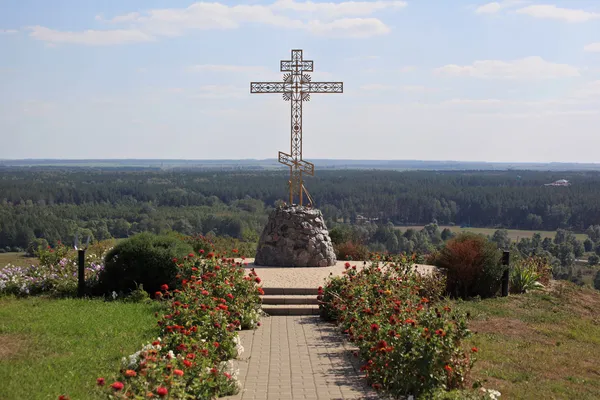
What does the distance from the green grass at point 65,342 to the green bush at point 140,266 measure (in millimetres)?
747

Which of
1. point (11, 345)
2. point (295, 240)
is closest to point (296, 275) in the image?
point (295, 240)

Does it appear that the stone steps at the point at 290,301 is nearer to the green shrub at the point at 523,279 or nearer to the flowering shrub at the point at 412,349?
the flowering shrub at the point at 412,349

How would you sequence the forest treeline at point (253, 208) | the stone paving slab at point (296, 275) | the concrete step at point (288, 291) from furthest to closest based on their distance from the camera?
the forest treeline at point (253, 208) < the stone paving slab at point (296, 275) < the concrete step at point (288, 291)

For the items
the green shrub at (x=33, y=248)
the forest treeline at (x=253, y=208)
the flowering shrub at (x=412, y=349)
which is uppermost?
the flowering shrub at (x=412, y=349)

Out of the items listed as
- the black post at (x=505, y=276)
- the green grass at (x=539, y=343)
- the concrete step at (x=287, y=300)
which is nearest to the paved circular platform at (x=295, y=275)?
the concrete step at (x=287, y=300)

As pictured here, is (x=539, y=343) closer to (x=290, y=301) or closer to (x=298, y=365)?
(x=298, y=365)

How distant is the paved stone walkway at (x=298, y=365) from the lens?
6.60m

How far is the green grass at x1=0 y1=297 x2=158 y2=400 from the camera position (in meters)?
6.39

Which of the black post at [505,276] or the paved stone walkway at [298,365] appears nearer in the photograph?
the paved stone walkway at [298,365]

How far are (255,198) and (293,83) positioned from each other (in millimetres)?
59647

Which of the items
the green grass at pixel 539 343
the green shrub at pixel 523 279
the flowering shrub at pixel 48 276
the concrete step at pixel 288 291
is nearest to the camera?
the green grass at pixel 539 343

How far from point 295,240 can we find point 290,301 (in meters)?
3.79

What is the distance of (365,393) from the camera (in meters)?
6.61

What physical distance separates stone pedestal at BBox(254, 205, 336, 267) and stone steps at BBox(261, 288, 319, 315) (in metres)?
3.37
